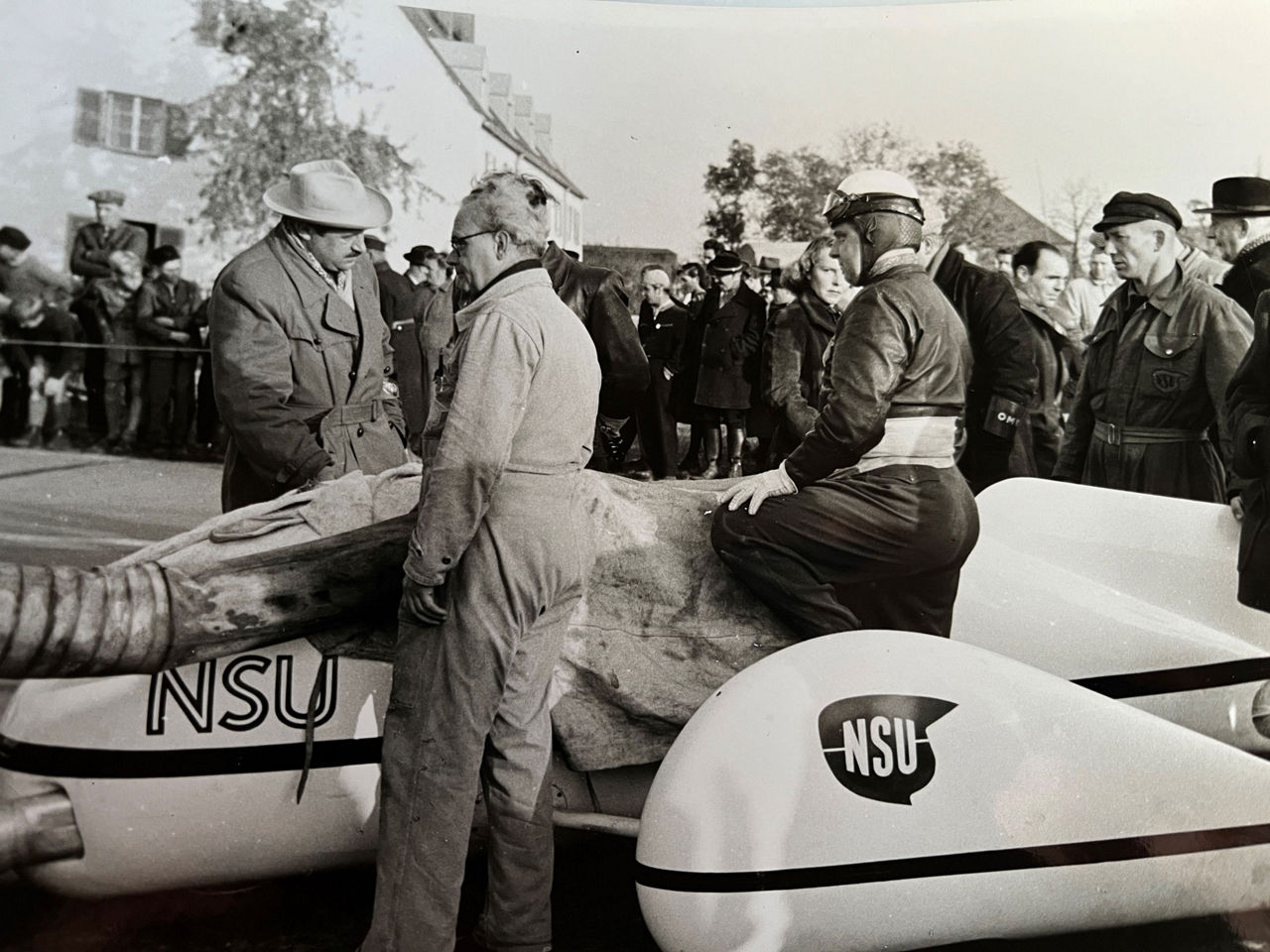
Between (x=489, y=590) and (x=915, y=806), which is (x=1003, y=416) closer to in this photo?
(x=915, y=806)

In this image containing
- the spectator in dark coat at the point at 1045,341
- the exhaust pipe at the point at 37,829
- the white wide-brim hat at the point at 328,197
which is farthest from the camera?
the spectator in dark coat at the point at 1045,341

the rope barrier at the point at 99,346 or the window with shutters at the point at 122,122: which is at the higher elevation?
the window with shutters at the point at 122,122

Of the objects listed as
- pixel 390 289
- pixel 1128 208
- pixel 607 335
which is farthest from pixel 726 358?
pixel 1128 208

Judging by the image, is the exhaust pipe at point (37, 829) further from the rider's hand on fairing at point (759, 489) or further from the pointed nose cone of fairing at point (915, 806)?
the rider's hand on fairing at point (759, 489)

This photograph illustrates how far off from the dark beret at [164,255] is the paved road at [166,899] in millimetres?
436

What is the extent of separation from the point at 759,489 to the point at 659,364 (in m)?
0.38

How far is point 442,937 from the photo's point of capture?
246cm

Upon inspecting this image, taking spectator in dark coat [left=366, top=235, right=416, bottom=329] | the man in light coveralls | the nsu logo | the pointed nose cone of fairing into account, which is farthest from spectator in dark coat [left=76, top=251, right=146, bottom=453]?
the nsu logo

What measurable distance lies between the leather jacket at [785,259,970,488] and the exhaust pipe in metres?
1.73

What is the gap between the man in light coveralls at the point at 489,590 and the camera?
7.95 ft

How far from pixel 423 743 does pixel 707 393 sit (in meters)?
1.02

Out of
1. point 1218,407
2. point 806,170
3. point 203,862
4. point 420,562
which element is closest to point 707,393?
point 806,170

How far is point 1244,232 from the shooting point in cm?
277

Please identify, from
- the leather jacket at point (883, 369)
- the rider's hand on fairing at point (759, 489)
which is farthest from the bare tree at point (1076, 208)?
the rider's hand on fairing at point (759, 489)
